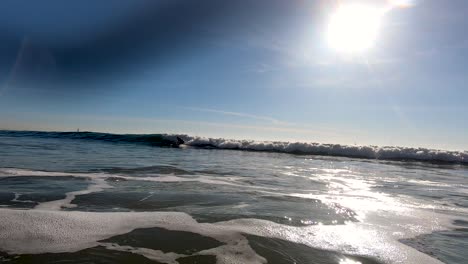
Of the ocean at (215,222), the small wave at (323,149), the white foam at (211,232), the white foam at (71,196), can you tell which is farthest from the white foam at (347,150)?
the white foam at (211,232)

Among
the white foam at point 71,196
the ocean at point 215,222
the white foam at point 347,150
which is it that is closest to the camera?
the ocean at point 215,222

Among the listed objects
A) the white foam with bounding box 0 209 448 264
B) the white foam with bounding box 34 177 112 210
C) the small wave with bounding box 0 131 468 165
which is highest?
the small wave with bounding box 0 131 468 165

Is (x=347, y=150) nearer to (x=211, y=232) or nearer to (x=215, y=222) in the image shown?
(x=215, y=222)

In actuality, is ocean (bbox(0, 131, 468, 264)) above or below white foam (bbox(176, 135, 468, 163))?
below

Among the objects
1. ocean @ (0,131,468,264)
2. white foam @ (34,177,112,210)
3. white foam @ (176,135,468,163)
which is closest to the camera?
ocean @ (0,131,468,264)

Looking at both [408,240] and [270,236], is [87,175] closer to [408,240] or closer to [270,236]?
[270,236]

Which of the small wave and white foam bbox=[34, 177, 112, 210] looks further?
the small wave

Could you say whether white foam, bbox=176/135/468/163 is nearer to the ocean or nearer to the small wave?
the small wave

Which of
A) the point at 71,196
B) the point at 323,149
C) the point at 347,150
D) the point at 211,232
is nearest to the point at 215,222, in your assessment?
the point at 211,232

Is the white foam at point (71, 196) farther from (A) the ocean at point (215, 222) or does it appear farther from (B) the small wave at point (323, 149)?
(B) the small wave at point (323, 149)

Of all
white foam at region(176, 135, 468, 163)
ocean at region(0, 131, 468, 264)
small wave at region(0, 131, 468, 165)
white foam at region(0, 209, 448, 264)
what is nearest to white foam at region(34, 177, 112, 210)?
ocean at region(0, 131, 468, 264)

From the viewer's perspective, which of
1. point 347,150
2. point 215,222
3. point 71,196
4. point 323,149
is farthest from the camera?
point 323,149

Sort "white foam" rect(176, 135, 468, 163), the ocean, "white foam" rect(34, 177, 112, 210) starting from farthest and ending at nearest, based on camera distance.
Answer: "white foam" rect(176, 135, 468, 163) < "white foam" rect(34, 177, 112, 210) < the ocean

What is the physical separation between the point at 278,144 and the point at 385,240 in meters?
23.8
